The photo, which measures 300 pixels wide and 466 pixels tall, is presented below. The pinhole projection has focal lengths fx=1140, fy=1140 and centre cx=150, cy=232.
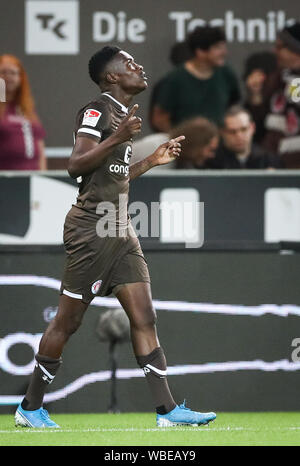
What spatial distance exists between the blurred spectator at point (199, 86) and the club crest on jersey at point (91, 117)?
4360 mm

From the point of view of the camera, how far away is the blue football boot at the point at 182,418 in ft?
20.3

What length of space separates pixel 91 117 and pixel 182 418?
1.70 m

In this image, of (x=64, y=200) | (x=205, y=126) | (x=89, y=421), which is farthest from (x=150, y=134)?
(x=89, y=421)

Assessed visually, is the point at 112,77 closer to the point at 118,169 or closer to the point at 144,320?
the point at 118,169

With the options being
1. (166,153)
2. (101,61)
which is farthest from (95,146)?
(101,61)

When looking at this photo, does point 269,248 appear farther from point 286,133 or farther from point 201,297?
point 286,133

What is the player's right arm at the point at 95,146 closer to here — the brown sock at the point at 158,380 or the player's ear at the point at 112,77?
the player's ear at the point at 112,77

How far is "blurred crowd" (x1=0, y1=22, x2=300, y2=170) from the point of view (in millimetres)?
9719

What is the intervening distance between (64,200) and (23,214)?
341 millimetres

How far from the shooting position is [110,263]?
20.6 feet

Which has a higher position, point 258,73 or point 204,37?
point 204,37

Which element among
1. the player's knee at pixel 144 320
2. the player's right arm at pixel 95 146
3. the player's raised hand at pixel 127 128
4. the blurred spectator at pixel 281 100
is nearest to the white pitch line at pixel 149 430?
the player's knee at pixel 144 320

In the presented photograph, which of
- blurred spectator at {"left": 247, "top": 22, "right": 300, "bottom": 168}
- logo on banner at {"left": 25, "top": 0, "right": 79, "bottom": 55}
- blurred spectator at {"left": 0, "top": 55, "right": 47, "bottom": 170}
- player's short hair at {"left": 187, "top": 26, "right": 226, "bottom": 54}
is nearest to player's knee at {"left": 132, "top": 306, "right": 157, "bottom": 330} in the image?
blurred spectator at {"left": 0, "top": 55, "right": 47, "bottom": 170}

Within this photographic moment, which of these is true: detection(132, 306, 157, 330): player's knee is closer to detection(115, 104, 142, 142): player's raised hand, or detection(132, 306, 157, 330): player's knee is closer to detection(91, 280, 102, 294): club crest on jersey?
detection(91, 280, 102, 294): club crest on jersey
